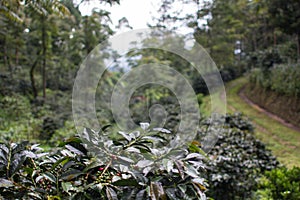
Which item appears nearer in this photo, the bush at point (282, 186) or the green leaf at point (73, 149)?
the green leaf at point (73, 149)

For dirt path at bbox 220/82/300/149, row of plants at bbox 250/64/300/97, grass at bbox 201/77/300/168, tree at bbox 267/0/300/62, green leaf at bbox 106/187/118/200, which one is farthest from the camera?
tree at bbox 267/0/300/62

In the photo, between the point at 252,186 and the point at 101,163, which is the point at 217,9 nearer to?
the point at 252,186

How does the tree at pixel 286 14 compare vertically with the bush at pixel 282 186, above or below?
above

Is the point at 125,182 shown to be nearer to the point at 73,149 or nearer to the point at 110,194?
the point at 110,194

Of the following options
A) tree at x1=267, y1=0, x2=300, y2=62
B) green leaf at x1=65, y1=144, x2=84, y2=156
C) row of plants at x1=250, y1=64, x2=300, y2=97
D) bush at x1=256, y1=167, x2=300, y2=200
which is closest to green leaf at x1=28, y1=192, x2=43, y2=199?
green leaf at x1=65, y1=144, x2=84, y2=156

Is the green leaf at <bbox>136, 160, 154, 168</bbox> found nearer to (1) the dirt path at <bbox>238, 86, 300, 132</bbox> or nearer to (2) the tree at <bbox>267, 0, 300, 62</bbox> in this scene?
(1) the dirt path at <bbox>238, 86, 300, 132</bbox>

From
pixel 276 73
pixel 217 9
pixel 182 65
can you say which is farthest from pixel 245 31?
pixel 182 65

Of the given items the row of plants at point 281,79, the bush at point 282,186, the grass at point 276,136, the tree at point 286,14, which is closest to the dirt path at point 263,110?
the grass at point 276,136

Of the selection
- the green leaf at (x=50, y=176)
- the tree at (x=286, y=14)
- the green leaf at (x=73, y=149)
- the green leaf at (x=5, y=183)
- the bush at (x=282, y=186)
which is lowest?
the bush at (x=282, y=186)

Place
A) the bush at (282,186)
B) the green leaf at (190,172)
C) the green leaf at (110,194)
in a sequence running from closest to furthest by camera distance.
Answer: the green leaf at (110,194), the green leaf at (190,172), the bush at (282,186)

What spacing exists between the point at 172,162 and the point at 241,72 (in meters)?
15.3

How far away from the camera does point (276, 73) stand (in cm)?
870

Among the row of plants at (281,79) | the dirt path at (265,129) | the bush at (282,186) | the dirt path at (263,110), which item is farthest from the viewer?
the row of plants at (281,79)

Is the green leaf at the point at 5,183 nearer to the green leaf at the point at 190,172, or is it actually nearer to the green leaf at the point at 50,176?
the green leaf at the point at 50,176
